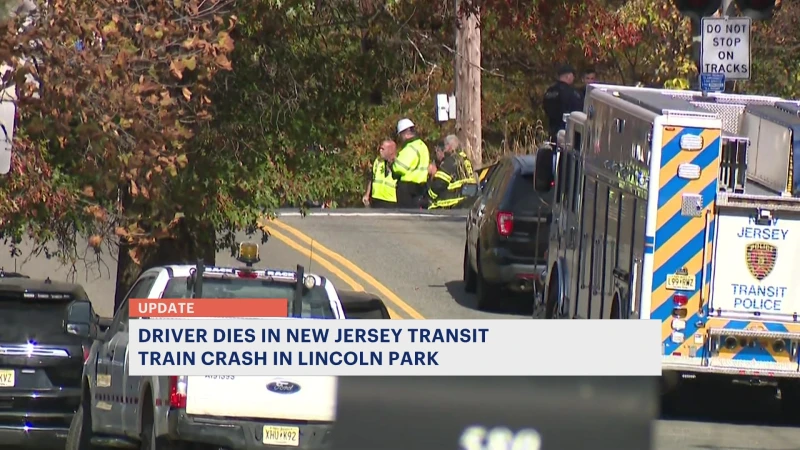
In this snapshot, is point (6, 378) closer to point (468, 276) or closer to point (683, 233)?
point (683, 233)

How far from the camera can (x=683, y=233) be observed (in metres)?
13.3

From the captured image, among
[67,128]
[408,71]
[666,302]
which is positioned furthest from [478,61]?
[67,128]

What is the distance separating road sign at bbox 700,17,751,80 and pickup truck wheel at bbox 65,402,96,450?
312 inches

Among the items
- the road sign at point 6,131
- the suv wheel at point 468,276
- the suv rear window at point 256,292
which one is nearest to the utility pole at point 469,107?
the suv wheel at point 468,276

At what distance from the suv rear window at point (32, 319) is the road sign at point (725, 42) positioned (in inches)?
288

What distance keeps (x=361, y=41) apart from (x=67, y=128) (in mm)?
5370

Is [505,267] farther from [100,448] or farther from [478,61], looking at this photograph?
[478,61]

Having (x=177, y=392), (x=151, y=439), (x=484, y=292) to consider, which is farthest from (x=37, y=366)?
(x=484, y=292)

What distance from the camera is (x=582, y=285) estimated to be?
15.8 m

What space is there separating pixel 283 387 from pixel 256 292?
6.60 feet

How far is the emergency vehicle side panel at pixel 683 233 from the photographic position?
1320 cm

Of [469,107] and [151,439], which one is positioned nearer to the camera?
[151,439]

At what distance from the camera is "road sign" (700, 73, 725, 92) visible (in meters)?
17.3

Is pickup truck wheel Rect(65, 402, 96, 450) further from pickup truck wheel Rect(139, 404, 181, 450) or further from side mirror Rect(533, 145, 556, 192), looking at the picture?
side mirror Rect(533, 145, 556, 192)
